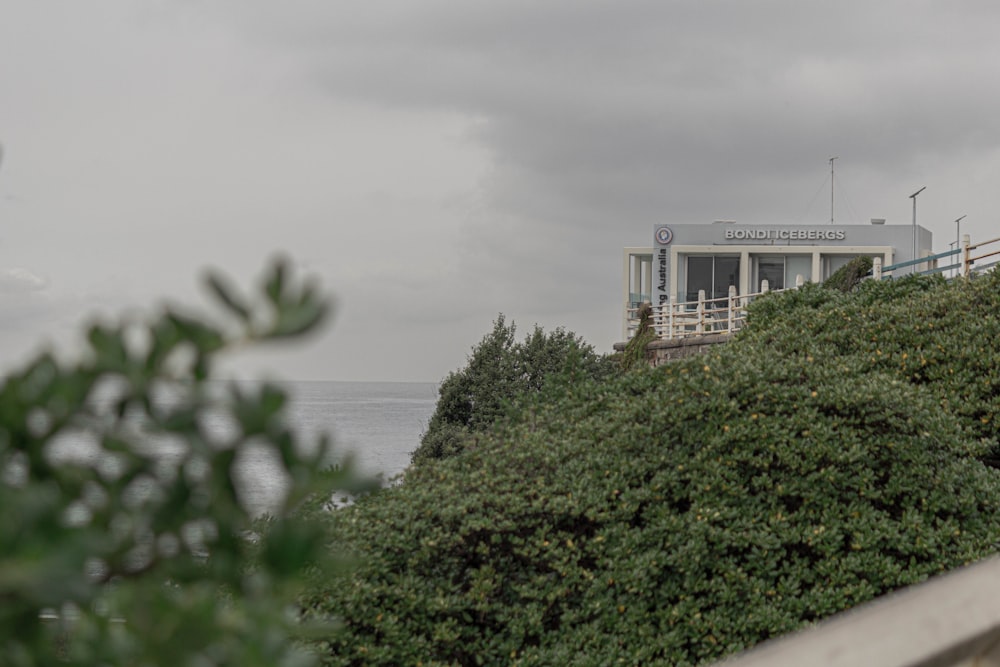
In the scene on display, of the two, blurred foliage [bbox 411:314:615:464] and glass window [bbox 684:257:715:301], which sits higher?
glass window [bbox 684:257:715:301]

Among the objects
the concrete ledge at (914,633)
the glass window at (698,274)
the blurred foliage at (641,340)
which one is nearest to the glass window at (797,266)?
the glass window at (698,274)

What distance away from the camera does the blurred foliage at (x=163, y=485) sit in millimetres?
624

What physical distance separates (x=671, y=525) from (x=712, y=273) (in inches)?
1393

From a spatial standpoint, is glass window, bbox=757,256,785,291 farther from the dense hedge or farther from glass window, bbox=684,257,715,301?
the dense hedge

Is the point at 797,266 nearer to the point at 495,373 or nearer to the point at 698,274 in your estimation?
the point at 698,274

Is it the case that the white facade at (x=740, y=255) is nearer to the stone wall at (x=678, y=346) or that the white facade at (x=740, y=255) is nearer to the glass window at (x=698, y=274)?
the glass window at (x=698, y=274)

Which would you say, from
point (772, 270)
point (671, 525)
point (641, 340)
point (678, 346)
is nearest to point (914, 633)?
point (671, 525)

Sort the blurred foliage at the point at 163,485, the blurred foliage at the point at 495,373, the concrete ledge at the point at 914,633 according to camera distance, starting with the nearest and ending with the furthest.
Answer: the blurred foliage at the point at 163,485, the concrete ledge at the point at 914,633, the blurred foliage at the point at 495,373

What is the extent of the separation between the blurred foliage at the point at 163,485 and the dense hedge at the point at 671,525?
5.55 metres

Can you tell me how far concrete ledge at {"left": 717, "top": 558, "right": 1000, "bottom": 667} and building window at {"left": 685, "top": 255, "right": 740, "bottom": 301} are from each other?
132 feet

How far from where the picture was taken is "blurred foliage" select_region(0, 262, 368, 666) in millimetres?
624

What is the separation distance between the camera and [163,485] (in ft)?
2.22

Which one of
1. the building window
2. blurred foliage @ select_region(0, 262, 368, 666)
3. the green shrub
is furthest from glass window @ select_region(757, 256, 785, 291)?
blurred foliage @ select_region(0, 262, 368, 666)

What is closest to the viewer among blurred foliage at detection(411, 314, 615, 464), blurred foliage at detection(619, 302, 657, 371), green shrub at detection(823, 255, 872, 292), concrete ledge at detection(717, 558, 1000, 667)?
concrete ledge at detection(717, 558, 1000, 667)
